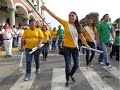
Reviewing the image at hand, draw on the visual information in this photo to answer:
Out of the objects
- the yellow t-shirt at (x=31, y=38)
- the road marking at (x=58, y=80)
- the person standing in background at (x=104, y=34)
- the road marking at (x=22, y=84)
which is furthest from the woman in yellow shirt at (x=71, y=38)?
the person standing in background at (x=104, y=34)

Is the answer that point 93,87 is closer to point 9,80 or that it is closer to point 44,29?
point 9,80

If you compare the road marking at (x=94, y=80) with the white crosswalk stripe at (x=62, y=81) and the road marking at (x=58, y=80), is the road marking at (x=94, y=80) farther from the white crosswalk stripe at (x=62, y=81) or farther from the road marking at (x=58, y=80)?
the road marking at (x=58, y=80)

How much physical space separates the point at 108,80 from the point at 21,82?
2291 millimetres

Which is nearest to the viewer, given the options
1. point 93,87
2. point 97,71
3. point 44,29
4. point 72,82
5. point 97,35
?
point 93,87

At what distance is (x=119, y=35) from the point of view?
14195 millimetres

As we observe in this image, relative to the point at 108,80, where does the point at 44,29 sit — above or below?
above

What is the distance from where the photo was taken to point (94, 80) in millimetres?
8336

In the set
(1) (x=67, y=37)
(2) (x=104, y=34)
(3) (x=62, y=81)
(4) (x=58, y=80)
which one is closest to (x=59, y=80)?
(4) (x=58, y=80)

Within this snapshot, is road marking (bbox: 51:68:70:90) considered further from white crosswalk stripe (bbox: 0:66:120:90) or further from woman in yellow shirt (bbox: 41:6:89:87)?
woman in yellow shirt (bbox: 41:6:89:87)

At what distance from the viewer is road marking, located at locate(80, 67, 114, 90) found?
7.44 metres

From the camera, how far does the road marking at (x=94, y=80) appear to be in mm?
7438

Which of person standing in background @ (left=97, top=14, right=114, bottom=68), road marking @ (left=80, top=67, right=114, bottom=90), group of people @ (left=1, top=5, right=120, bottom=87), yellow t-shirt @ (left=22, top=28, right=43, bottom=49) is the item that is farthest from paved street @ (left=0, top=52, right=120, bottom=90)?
yellow t-shirt @ (left=22, top=28, right=43, bottom=49)

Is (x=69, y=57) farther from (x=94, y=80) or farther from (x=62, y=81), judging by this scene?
(x=94, y=80)

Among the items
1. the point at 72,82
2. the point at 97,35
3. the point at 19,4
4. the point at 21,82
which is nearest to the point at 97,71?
the point at 97,35
